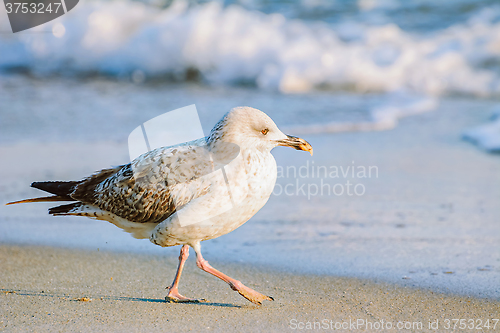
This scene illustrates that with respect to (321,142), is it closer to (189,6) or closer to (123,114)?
(123,114)

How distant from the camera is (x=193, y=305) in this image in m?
3.09

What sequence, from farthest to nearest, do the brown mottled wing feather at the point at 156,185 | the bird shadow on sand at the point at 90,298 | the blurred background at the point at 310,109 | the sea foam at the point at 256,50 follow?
the sea foam at the point at 256,50
the blurred background at the point at 310,109
the bird shadow on sand at the point at 90,298
the brown mottled wing feather at the point at 156,185

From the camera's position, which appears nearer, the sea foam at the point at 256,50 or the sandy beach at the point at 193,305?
the sandy beach at the point at 193,305

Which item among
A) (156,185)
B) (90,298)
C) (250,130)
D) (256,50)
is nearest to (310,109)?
(256,50)

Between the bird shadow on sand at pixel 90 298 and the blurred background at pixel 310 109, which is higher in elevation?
the blurred background at pixel 310 109

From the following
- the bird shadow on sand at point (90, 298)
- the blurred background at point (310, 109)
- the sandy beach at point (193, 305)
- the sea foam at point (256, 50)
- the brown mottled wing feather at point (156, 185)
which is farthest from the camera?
the sea foam at point (256, 50)

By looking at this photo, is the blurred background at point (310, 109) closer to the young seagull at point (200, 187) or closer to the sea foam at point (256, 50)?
the sea foam at point (256, 50)

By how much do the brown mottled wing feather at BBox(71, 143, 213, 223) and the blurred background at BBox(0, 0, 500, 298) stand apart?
3.01ft

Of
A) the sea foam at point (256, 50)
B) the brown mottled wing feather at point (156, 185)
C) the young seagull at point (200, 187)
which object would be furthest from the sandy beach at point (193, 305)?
the sea foam at point (256, 50)

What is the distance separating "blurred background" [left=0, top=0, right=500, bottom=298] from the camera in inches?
160

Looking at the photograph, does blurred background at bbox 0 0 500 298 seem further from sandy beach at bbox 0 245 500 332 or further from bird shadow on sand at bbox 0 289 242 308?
bird shadow on sand at bbox 0 289 242 308

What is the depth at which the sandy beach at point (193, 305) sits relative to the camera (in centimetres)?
283

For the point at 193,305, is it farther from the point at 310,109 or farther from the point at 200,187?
the point at 310,109

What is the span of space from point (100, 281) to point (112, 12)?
11.0m
